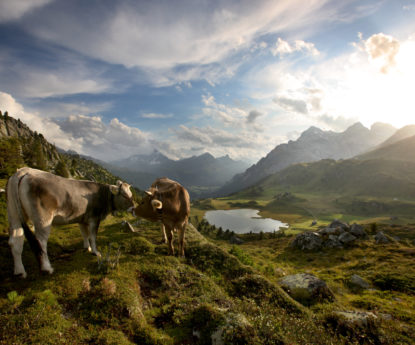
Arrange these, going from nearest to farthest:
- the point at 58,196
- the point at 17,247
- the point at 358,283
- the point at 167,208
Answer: the point at 17,247, the point at 58,196, the point at 167,208, the point at 358,283

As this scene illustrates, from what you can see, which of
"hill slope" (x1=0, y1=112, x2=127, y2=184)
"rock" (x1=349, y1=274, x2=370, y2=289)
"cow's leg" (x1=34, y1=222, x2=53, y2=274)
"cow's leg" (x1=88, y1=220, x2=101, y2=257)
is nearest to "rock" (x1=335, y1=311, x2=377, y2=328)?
"cow's leg" (x1=88, y1=220, x2=101, y2=257)

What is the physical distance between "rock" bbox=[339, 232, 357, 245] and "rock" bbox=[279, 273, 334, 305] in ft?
154

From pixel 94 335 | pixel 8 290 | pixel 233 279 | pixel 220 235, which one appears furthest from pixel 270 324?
pixel 220 235

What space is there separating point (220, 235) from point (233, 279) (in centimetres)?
10318

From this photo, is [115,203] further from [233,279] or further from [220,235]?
[220,235]

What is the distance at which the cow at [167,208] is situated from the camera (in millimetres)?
11281

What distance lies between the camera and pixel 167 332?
263 inches

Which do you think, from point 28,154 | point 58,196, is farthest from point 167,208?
point 28,154

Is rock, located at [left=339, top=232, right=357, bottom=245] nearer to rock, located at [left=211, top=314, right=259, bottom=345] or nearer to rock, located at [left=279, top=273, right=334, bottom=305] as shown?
rock, located at [left=279, top=273, right=334, bottom=305]

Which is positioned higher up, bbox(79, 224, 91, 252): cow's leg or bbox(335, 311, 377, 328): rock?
bbox(79, 224, 91, 252): cow's leg

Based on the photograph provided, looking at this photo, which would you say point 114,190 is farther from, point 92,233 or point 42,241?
point 42,241

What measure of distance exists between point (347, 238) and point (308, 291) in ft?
163

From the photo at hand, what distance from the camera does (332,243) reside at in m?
50.5

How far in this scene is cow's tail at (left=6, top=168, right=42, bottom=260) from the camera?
7551 millimetres
